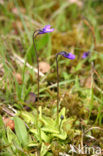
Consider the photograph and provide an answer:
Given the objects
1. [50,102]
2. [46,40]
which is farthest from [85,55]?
[50,102]

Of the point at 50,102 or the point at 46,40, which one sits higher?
the point at 46,40

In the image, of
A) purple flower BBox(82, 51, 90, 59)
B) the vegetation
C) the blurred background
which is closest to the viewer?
the vegetation

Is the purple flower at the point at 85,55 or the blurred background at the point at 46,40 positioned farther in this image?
the purple flower at the point at 85,55

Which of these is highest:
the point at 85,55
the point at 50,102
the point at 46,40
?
the point at 46,40

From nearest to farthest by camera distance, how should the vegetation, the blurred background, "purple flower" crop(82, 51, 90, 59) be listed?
the vegetation
the blurred background
"purple flower" crop(82, 51, 90, 59)

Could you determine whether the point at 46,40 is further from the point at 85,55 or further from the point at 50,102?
the point at 50,102

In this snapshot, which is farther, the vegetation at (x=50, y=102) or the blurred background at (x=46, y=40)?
the blurred background at (x=46, y=40)

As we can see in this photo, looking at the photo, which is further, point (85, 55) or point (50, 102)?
point (85, 55)

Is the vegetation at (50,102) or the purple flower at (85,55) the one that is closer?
the vegetation at (50,102)

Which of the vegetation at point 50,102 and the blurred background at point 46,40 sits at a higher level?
the blurred background at point 46,40

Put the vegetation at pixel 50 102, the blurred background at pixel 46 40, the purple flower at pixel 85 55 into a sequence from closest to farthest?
the vegetation at pixel 50 102 < the blurred background at pixel 46 40 < the purple flower at pixel 85 55

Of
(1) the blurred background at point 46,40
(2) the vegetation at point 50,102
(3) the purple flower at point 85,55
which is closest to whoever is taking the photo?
(2) the vegetation at point 50,102
